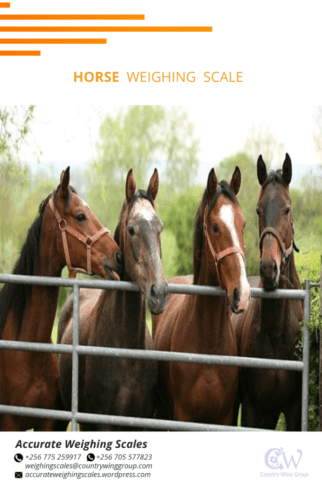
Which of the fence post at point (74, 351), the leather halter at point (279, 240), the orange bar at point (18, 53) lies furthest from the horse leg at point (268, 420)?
the orange bar at point (18, 53)

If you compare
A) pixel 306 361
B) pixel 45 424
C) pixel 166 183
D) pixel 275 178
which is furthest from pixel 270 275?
pixel 166 183

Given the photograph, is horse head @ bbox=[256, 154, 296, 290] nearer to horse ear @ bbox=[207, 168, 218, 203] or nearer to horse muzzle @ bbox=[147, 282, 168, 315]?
horse ear @ bbox=[207, 168, 218, 203]

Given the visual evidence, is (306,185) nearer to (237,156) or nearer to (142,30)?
(237,156)

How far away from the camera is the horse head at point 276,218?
3.55 meters

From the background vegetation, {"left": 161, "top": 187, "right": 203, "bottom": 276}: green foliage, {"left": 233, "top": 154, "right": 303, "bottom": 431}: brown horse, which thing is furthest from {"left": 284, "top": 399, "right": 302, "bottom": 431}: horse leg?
{"left": 161, "top": 187, "right": 203, "bottom": 276}: green foliage

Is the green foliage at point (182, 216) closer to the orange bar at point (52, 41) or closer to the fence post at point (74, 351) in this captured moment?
the orange bar at point (52, 41)

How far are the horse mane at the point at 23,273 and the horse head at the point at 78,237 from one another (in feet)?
0.26

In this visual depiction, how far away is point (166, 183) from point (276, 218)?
1549 cm

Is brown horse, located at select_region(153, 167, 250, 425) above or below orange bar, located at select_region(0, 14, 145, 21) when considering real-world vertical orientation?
below

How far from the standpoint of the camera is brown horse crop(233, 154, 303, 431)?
11.9 feet

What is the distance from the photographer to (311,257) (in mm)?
3949
